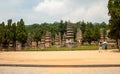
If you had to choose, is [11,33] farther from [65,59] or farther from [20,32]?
[65,59]

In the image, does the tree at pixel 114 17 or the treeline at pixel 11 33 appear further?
the treeline at pixel 11 33

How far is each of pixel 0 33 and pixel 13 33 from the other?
3994 millimetres

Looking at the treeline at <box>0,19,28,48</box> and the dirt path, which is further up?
Result: the treeline at <box>0,19,28,48</box>

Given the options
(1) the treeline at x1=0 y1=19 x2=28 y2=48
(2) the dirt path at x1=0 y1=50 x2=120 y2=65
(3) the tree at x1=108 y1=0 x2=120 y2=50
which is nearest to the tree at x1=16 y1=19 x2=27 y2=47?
(1) the treeline at x1=0 y1=19 x2=28 y2=48

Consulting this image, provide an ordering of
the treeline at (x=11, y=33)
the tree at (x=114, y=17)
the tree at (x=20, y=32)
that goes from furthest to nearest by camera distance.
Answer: the tree at (x=20, y=32)
the treeline at (x=11, y=33)
the tree at (x=114, y=17)

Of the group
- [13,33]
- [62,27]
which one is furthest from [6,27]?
[62,27]

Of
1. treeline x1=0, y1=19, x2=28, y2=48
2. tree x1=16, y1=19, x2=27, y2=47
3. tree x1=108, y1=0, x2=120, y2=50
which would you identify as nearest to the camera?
tree x1=108, y1=0, x2=120, y2=50

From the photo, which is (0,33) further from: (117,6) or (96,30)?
(96,30)

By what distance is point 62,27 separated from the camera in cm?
12781

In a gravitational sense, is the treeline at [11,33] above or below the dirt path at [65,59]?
above

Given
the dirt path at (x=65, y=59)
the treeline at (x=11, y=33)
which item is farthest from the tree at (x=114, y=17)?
the treeline at (x=11, y=33)

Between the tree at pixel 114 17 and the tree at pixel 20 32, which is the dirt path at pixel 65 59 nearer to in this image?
the tree at pixel 114 17

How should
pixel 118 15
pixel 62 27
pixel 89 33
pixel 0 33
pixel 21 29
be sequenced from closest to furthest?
pixel 118 15 < pixel 0 33 < pixel 21 29 < pixel 89 33 < pixel 62 27

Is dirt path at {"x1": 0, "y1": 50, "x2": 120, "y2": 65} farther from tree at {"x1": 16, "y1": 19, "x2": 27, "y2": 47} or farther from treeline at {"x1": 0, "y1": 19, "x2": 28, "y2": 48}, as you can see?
tree at {"x1": 16, "y1": 19, "x2": 27, "y2": 47}
